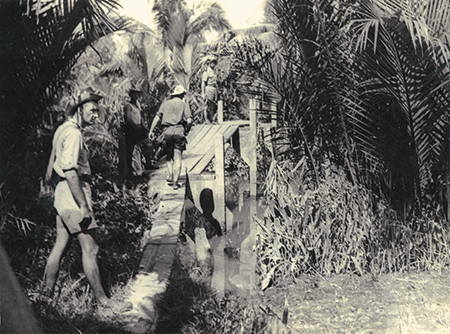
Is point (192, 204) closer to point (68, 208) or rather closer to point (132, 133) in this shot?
point (132, 133)

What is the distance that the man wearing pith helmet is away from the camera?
13.6 feet

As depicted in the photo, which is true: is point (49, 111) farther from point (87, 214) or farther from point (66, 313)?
point (66, 313)

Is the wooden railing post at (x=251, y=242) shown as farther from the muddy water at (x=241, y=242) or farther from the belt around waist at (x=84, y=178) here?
the belt around waist at (x=84, y=178)

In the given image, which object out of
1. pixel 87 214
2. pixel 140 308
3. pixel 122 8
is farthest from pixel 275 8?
pixel 140 308

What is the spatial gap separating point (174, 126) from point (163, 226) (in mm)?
922

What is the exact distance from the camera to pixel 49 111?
4324 mm

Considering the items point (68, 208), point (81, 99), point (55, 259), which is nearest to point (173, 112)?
point (81, 99)

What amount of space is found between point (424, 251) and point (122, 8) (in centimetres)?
375

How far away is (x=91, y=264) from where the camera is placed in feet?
14.0

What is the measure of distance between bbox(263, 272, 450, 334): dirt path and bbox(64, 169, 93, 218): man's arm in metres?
1.80

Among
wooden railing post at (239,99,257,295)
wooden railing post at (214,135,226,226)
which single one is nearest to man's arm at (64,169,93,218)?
wooden railing post at (214,135,226,226)

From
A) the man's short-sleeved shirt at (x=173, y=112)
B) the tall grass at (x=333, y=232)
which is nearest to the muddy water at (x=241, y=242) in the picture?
the tall grass at (x=333, y=232)

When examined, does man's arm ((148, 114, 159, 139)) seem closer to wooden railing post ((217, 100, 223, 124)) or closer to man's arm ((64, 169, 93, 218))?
wooden railing post ((217, 100, 223, 124))

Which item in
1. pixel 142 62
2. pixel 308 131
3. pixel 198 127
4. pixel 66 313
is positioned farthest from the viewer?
pixel 308 131
